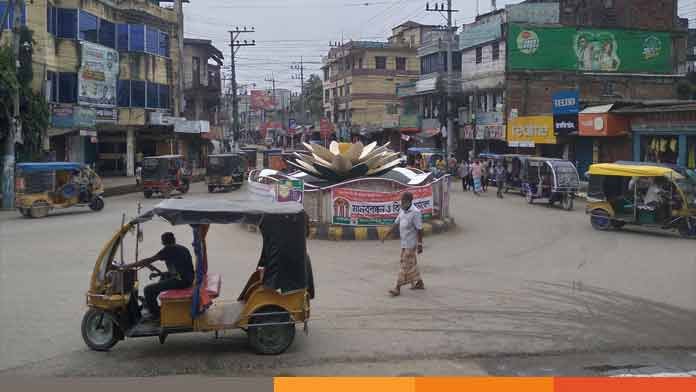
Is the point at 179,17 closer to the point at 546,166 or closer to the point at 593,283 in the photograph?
the point at 546,166

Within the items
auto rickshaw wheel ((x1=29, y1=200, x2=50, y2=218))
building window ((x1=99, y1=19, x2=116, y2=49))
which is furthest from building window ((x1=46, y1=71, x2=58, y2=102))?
auto rickshaw wheel ((x1=29, y1=200, x2=50, y2=218))

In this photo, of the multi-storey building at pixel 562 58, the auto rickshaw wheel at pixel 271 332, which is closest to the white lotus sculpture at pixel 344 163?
the auto rickshaw wheel at pixel 271 332

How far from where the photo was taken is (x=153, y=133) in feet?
151

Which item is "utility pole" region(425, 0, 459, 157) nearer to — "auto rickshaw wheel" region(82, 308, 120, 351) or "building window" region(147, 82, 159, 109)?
"building window" region(147, 82, 159, 109)

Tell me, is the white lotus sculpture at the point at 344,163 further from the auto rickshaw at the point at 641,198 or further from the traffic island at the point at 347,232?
the auto rickshaw at the point at 641,198

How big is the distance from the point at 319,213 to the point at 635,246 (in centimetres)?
801

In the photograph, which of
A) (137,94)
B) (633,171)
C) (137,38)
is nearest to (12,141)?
(137,94)

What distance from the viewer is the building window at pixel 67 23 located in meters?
34.2

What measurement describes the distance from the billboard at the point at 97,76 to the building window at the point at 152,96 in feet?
10.6

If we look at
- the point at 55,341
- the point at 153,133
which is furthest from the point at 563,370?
the point at 153,133

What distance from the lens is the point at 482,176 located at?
32219 mm

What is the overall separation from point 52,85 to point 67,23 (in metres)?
3.49

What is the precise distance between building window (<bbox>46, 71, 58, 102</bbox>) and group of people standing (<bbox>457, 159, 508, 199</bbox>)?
20.9 metres

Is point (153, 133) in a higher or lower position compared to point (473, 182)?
higher
